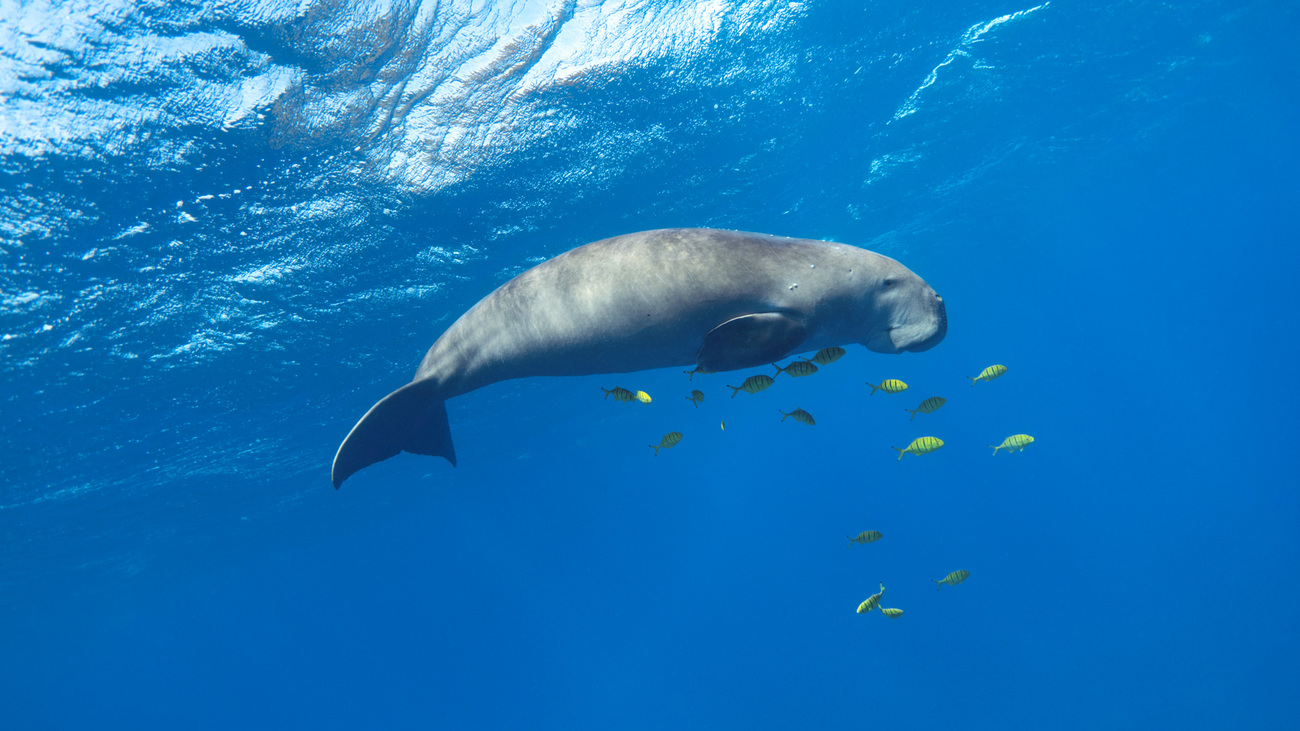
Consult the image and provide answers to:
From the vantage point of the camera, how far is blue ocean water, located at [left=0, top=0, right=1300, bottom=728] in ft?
24.9

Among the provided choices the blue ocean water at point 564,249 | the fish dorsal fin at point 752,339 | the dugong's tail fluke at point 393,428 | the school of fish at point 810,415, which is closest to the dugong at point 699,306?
the fish dorsal fin at point 752,339

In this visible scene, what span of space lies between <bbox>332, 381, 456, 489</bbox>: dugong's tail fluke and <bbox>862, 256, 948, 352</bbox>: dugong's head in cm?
270

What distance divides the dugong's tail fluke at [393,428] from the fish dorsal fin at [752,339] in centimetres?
195

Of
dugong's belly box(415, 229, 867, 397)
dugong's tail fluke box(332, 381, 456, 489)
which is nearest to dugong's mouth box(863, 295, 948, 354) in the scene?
dugong's belly box(415, 229, 867, 397)

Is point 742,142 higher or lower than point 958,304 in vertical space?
higher

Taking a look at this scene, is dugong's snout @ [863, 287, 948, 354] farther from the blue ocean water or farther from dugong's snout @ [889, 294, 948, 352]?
the blue ocean water

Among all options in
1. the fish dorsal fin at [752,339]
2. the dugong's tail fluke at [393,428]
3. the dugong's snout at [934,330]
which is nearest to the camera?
the fish dorsal fin at [752,339]

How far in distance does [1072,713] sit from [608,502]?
3557 cm

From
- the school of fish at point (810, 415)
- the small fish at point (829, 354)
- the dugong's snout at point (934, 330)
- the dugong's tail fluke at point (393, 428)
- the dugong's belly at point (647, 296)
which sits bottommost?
the school of fish at point (810, 415)

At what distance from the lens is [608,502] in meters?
54.7

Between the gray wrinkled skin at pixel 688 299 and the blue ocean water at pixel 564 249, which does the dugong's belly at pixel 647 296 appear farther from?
the blue ocean water at pixel 564 249

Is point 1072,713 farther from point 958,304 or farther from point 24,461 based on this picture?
point 24,461

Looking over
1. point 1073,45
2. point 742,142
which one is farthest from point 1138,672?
point 742,142

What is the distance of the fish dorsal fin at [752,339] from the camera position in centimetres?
272
